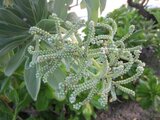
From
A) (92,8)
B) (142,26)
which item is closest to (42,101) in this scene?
(92,8)

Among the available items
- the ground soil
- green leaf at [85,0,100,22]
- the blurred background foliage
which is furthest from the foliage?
green leaf at [85,0,100,22]

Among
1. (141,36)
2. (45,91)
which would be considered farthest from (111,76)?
(141,36)

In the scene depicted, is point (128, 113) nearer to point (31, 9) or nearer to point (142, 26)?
point (142, 26)

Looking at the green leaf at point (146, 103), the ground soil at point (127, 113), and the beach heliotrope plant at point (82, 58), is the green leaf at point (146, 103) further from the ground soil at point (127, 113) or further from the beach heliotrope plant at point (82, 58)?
the beach heliotrope plant at point (82, 58)

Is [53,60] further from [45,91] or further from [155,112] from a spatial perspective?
[155,112]

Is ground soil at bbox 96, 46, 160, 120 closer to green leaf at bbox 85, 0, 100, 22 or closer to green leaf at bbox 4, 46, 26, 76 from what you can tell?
green leaf at bbox 4, 46, 26, 76

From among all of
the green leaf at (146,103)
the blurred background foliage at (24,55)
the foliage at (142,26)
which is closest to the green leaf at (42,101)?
the blurred background foliage at (24,55)
